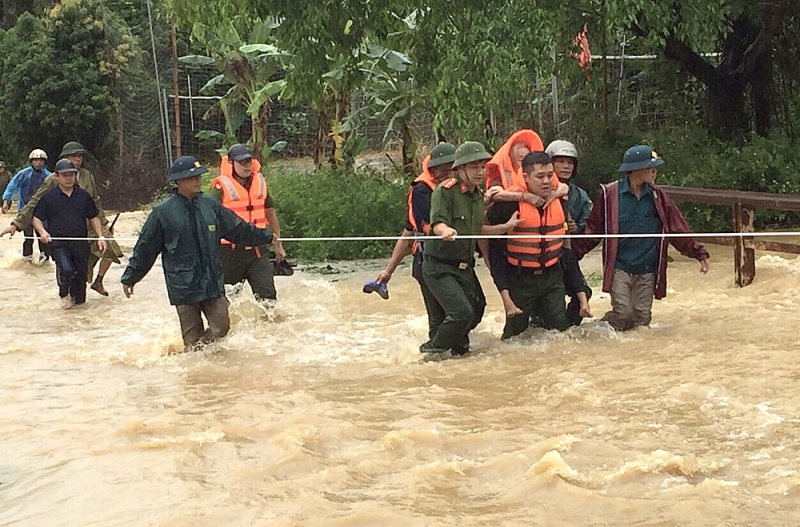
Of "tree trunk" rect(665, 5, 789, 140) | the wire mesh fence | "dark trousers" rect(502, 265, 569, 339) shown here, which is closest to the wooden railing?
"dark trousers" rect(502, 265, 569, 339)

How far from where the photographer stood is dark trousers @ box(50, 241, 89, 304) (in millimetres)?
12344

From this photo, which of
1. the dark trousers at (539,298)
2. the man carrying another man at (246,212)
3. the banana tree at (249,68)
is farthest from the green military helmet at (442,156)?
the banana tree at (249,68)

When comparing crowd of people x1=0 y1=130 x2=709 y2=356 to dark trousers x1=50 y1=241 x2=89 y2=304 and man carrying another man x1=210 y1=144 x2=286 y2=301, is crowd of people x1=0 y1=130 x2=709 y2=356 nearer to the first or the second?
man carrying another man x1=210 y1=144 x2=286 y2=301

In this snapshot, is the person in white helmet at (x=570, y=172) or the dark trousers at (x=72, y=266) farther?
the dark trousers at (x=72, y=266)

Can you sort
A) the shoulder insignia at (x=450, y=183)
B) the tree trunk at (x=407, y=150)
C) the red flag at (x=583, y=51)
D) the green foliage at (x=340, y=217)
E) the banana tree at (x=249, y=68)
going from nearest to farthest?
the shoulder insignia at (x=450, y=183)
the red flag at (x=583, y=51)
the green foliage at (x=340, y=217)
the banana tree at (x=249, y=68)
the tree trunk at (x=407, y=150)

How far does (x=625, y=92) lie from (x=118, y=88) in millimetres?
14113

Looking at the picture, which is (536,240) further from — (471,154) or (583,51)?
(583,51)

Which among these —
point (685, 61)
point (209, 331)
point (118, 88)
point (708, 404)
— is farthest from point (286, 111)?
point (708, 404)

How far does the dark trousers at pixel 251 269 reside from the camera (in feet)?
34.4

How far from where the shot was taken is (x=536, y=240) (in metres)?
8.41

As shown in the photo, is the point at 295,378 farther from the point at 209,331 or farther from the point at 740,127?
the point at 740,127

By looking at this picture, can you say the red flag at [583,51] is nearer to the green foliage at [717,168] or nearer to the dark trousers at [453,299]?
the green foliage at [717,168]

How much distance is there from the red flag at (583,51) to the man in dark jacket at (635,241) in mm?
6496

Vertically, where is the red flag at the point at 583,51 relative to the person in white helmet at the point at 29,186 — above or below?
above
